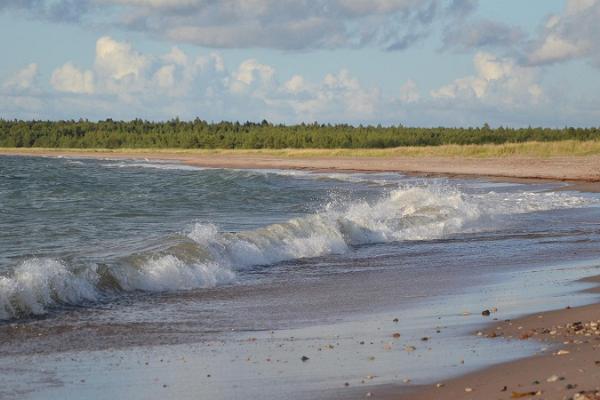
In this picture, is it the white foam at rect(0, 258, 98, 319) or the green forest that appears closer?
the white foam at rect(0, 258, 98, 319)

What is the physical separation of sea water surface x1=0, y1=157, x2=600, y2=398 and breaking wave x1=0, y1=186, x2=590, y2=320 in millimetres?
31

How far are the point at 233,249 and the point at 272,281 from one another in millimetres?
2431

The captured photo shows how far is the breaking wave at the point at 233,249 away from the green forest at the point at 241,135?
48312 millimetres

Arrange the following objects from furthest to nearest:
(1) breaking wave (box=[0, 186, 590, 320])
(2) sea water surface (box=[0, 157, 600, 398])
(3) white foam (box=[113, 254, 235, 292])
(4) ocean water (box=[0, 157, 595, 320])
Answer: (3) white foam (box=[113, 254, 235, 292])
(4) ocean water (box=[0, 157, 595, 320])
(1) breaking wave (box=[0, 186, 590, 320])
(2) sea water surface (box=[0, 157, 600, 398])

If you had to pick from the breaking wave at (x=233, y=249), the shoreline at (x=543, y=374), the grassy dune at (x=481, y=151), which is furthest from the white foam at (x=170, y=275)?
the grassy dune at (x=481, y=151)

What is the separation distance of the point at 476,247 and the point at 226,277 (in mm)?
5905

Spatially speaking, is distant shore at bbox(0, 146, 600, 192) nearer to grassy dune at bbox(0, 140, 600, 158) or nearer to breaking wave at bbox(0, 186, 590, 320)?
grassy dune at bbox(0, 140, 600, 158)

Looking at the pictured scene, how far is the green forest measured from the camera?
92.9 metres

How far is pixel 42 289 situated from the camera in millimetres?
11398

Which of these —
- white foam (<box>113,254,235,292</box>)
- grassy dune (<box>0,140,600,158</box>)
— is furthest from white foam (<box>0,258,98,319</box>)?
grassy dune (<box>0,140,600,158</box>)

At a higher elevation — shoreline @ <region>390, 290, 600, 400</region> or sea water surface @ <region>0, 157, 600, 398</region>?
shoreline @ <region>390, 290, 600, 400</region>

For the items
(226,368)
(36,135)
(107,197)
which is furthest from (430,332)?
(36,135)

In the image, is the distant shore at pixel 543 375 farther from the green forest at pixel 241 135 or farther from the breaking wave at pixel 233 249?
the green forest at pixel 241 135

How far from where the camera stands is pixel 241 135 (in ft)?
372
